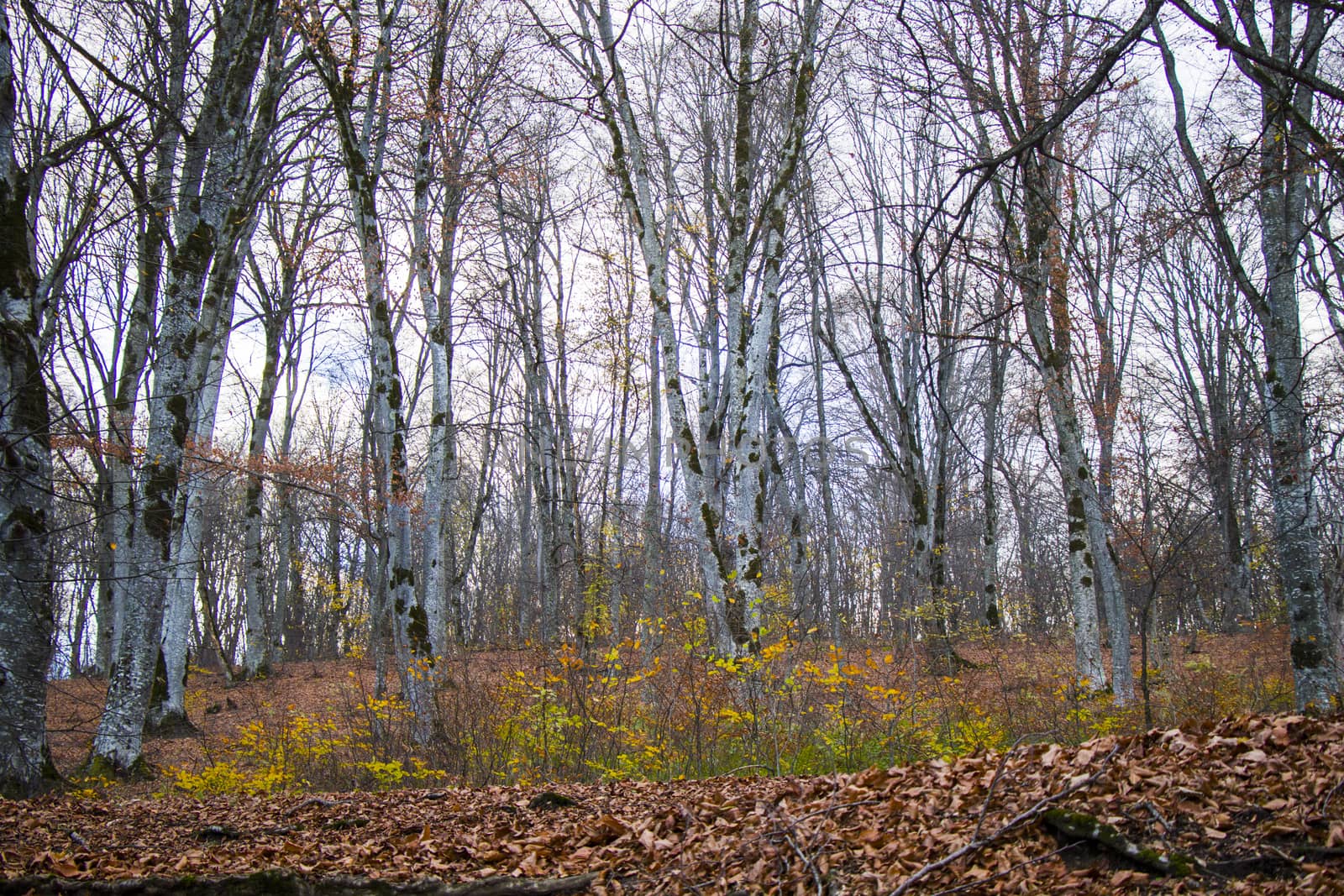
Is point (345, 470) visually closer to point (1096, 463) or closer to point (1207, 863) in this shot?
point (1207, 863)

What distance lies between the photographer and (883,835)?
3018 mm

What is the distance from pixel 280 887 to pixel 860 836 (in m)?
2.22

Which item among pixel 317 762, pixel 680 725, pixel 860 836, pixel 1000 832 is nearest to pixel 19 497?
pixel 317 762

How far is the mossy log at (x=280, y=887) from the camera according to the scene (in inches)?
116

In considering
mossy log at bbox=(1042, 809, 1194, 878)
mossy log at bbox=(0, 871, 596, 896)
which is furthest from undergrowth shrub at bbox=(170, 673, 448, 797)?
mossy log at bbox=(1042, 809, 1194, 878)

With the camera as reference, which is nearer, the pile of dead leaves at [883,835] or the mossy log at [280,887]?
the pile of dead leaves at [883,835]

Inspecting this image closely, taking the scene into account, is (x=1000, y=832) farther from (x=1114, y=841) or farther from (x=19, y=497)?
(x=19, y=497)

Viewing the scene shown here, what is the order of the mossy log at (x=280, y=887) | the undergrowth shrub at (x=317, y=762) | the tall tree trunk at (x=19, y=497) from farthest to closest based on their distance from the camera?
the undergrowth shrub at (x=317, y=762)
the tall tree trunk at (x=19, y=497)
the mossy log at (x=280, y=887)

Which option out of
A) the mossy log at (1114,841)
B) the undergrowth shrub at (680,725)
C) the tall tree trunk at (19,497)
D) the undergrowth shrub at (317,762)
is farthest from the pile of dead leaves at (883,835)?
the undergrowth shrub at (317,762)

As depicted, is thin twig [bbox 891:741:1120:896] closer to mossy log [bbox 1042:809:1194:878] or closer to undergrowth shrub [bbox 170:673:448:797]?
mossy log [bbox 1042:809:1194:878]

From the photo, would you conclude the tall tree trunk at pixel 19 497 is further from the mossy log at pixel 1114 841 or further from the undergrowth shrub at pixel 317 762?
the mossy log at pixel 1114 841

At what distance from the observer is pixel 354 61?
28.7ft

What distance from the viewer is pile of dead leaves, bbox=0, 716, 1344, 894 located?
8.22ft

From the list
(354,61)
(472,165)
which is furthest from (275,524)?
(354,61)
